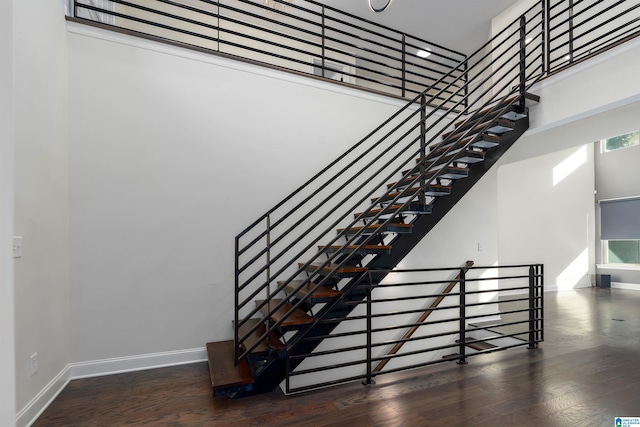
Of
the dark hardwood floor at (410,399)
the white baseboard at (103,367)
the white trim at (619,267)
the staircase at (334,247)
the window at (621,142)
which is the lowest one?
the white trim at (619,267)

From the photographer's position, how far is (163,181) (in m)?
3.29

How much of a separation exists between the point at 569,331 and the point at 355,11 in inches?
229

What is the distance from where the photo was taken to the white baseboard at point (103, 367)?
2.35 metres

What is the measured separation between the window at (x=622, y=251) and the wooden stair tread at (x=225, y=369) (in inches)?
430

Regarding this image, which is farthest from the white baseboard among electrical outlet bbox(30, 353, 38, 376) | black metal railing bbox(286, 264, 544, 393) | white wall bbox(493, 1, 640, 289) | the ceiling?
the ceiling

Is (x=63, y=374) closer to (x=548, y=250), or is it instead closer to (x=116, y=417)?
(x=116, y=417)

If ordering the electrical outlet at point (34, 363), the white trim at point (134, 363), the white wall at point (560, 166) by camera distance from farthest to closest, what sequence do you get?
1. the white wall at point (560, 166)
2. the white trim at point (134, 363)
3. the electrical outlet at point (34, 363)

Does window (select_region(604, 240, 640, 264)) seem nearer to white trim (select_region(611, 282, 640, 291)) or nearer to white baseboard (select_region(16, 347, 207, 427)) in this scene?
white trim (select_region(611, 282, 640, 291))

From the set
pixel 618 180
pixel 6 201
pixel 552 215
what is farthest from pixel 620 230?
pixel 6 201

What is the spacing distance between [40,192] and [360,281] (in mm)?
2599

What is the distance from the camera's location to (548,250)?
330 inches

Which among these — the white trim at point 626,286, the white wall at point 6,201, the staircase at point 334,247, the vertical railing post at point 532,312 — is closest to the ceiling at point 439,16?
the staircase at point 334,247

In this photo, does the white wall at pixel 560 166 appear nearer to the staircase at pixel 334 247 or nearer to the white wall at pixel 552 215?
the white wall at pixel 552 215

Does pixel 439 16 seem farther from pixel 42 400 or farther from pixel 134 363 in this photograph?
pixel 42 400
